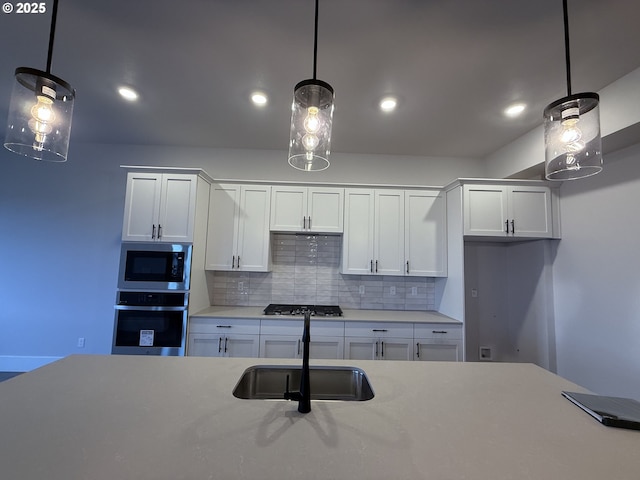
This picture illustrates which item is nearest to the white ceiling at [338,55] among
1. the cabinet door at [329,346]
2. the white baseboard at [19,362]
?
the cabinet door at [329,346]

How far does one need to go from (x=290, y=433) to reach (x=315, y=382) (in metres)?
0.64

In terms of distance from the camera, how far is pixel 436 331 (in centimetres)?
278

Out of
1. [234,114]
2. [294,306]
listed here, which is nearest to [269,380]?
[294,306]

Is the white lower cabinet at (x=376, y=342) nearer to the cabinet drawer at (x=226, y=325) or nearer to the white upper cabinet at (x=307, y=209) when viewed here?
the cabinet drawer at (x=226, y=325)

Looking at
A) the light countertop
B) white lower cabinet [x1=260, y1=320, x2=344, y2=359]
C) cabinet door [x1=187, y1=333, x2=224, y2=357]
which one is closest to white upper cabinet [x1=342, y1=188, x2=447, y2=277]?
the light countertop

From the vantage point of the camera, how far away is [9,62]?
6.59 feet

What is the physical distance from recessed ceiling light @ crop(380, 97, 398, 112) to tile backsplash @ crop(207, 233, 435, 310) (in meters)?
1.54

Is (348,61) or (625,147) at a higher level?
(348,61)

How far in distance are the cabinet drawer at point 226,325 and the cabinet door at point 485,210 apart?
2378mm

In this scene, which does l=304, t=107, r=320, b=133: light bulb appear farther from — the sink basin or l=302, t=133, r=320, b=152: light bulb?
the sink basin

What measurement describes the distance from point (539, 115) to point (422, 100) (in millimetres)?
1163

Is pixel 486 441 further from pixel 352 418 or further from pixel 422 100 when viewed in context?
pixel 422 100

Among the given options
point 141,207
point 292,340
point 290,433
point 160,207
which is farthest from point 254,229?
point 290,433

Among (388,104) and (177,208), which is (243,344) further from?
(388,104)
